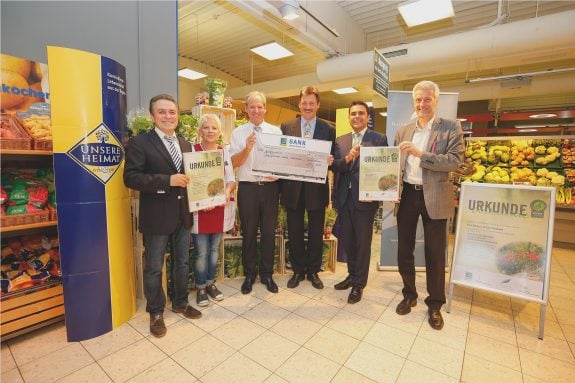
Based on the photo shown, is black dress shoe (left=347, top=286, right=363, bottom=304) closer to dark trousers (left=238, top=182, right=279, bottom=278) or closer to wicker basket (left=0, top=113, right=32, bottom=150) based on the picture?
dark trousers (left=238, top=182, right=279, bottom=278)

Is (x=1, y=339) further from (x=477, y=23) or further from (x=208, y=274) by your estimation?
(x=477, y=23)

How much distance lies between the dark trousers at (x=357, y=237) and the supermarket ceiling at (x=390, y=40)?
335 cm

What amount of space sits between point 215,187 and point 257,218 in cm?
69

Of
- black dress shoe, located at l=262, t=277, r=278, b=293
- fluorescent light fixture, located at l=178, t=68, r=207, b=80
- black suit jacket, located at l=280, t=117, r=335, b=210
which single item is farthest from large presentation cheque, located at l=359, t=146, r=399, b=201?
fluorescent light fixture, located at l=178, t=68, r=207, b=80

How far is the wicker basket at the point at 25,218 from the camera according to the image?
7.05ft

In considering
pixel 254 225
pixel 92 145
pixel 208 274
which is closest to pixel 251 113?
pixel 254 225

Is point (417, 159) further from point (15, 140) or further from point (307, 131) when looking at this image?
point (15, 140)

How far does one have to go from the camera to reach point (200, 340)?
91.4 inches

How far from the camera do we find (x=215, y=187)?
2469 mm

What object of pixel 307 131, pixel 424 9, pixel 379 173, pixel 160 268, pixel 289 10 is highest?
pixel 424 9

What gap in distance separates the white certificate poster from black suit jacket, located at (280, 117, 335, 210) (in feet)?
4.29

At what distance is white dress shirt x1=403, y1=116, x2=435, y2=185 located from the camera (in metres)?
2.54

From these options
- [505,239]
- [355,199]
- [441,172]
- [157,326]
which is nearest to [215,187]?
[157,326]

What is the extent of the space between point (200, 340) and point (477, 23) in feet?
24.2
